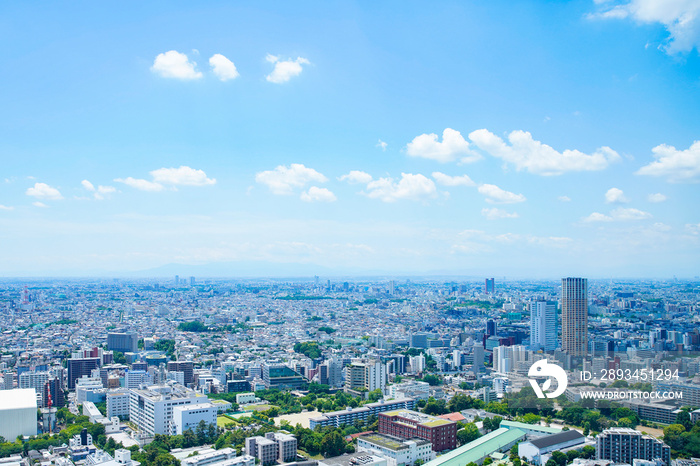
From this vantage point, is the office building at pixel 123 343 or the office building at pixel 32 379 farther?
the office building at pixel 123 343

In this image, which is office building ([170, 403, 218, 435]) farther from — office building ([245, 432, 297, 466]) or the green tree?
the green tree

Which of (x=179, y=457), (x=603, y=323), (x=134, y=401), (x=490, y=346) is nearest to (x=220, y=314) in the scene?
(x=490, y=346)

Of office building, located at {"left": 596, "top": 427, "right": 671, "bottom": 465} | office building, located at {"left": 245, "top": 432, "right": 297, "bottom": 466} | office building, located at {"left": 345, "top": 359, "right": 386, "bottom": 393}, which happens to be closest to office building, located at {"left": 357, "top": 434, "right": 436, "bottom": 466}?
office building, located at {"left": 245, "top": 432, "right": 297, "bottom": 466}

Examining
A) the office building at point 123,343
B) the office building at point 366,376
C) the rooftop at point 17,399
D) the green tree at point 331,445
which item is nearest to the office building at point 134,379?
the rooftop at point 17,399

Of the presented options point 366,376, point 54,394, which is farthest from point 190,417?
point 366,376

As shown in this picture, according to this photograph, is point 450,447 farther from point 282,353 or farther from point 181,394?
point 282,353

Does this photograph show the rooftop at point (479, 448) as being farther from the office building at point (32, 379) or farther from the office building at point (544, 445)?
the office building at point (32, 379)
